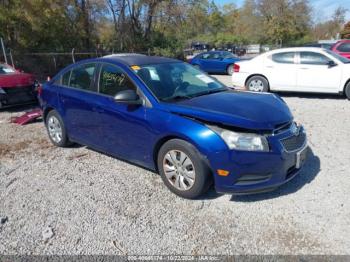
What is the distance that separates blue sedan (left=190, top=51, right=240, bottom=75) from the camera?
54.5 feet

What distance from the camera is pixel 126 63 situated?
415 cm

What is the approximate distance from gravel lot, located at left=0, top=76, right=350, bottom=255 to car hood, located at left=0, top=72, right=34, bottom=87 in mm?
3732

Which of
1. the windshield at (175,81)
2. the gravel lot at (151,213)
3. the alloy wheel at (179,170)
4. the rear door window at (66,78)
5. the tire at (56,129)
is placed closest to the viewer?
the gravel lot at (151,213)

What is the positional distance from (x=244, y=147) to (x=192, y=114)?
0.66m

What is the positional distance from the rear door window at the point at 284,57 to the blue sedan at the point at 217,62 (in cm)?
734

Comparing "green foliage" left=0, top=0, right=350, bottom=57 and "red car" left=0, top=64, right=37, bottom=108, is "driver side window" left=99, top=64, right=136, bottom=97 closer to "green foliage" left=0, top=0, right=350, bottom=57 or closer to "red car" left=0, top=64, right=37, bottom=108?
"red car" left=0, top=64, right=37, bottom=108

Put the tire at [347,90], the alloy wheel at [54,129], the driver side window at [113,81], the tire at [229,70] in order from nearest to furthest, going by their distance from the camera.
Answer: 1. the driver side window at [113,81]
2. the alloy wheel at [54,129]
3. the tire at [347,90]
4. the tire at [229,70]

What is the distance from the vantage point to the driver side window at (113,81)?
4.00 m

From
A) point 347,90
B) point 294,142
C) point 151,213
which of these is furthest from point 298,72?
point 151,213

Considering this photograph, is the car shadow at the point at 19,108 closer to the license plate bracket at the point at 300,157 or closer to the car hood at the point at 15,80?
the car hood at the point at 15,80

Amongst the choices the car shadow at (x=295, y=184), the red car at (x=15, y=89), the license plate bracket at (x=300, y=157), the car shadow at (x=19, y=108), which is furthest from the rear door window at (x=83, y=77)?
the car shadow at (x=19, y=108)

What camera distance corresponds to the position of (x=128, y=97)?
3.67 meters

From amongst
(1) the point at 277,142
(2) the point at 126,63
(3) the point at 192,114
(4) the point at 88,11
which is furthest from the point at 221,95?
(4) the point at 88,11

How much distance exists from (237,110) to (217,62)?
14.0 metres
